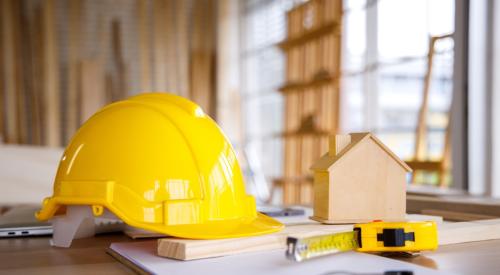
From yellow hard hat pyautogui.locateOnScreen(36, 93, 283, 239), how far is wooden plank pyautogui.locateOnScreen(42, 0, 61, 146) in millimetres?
6954

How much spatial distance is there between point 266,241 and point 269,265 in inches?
5.6

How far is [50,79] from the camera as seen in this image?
7.95 meters

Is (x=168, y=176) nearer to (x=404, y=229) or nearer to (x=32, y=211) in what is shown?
(x=404, y=229)

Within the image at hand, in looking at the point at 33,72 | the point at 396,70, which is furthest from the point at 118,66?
the point at 396,70

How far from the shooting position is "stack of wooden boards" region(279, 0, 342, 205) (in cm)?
604

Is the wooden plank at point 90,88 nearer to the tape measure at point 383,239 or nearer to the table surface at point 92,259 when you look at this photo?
the table surface at point 92,259

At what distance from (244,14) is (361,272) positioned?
802cm

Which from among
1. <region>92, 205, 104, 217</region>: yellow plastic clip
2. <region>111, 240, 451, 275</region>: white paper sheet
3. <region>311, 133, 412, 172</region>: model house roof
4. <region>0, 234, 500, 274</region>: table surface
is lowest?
<region>0, 234, 500, 274</region>: table surface

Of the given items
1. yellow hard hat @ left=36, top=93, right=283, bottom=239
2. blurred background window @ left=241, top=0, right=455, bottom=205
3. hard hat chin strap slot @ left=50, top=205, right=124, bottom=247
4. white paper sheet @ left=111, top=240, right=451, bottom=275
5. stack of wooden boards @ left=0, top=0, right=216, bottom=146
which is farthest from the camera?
stack of wooden boards @ left=0, top=0, right=216, bottom=146

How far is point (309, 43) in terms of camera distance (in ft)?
21.4

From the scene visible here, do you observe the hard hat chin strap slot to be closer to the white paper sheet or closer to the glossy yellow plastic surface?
the white paper sheet

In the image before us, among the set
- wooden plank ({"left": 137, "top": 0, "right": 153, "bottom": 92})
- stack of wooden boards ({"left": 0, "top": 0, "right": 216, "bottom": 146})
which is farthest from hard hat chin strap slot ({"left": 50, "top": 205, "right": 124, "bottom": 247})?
wooden plank ({"left": 137, "top": 0, "right": 153, "bottom": 92})

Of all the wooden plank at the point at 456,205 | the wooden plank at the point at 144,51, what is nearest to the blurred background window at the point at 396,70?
the wooden plank at the point at 144,51

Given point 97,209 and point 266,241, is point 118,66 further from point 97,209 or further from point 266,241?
point 266,241
